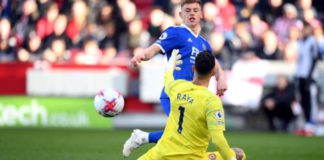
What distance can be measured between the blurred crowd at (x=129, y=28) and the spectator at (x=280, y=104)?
0.81 m

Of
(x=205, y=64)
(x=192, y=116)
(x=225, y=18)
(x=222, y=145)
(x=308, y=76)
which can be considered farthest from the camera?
(x=225, y=18)

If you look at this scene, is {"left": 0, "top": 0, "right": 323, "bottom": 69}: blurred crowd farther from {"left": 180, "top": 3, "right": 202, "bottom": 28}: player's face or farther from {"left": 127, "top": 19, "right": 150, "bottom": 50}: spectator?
{"left": 180, "top": 3, "right": 202, "bottom": 28}: player's face

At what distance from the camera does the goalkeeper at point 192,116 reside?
764cm

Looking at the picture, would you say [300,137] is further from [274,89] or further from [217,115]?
[217,115]

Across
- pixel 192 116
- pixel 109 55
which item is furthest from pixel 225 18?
pixel 192 116

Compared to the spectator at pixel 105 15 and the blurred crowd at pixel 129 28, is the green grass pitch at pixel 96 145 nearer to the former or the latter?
the blurred crowd at pixel 129 28

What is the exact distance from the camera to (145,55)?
9445 millimetres

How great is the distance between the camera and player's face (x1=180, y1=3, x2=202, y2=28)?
998cm

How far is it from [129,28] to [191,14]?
12678mm

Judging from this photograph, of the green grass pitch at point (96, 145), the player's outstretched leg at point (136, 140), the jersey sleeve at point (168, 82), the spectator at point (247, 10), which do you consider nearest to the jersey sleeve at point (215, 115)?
the jersey sleeve at point (168, 82)

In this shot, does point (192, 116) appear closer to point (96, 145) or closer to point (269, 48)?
point (96, 145)

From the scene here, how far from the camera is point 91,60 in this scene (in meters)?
22.1

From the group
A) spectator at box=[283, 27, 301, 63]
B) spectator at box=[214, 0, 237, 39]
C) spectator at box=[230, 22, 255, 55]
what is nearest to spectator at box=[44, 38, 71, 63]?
spectator at box=[214, 0, 237, 39]

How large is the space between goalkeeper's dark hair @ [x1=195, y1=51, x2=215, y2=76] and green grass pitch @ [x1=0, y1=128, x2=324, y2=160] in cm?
471
